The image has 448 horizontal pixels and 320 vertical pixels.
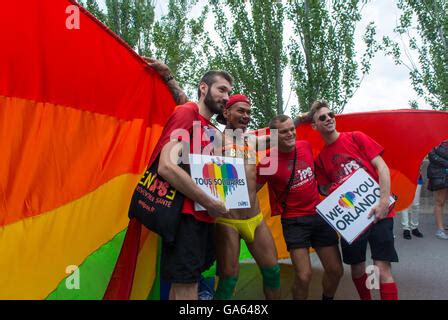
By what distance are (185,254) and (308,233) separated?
154 cm

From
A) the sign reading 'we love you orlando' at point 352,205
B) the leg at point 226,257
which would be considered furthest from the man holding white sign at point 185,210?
the sign reading 'we love you orlando' at point 352,205

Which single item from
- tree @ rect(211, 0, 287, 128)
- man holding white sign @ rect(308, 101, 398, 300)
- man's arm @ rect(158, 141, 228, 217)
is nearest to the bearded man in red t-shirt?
man holding white sign @ rect(308, 101, 398, 300)

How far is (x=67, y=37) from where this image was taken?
264cm

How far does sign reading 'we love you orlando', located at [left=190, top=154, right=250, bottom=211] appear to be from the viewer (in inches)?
95.1

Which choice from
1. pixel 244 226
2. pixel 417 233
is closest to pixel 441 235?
pixel 417 233

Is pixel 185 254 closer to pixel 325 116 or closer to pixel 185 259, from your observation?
pixel 185 259

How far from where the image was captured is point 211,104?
277 centimetres

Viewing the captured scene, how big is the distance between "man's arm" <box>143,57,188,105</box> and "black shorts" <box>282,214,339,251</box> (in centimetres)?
138

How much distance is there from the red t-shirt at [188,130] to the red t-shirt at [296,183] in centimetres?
108

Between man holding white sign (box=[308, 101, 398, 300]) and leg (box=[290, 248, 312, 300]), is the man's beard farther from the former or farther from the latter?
leg (box=[290, 248, 312, 300])

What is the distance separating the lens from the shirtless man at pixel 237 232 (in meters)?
3.09

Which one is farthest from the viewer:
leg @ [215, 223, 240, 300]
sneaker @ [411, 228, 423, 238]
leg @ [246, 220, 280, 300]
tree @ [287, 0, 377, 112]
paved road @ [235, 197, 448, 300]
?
tree @ [287, 0, 377, 112]
